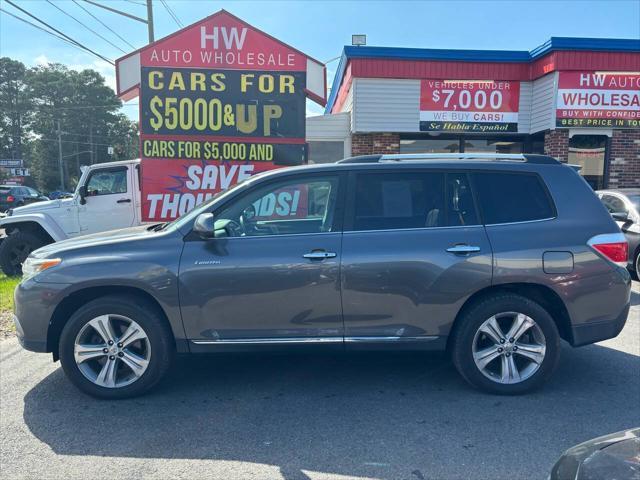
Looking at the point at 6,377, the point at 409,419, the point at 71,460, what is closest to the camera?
the point at 71,460

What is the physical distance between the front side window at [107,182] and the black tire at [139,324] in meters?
5.45

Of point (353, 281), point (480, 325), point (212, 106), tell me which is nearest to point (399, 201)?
point (353, 281)

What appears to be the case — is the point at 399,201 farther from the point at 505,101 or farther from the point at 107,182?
the point at 505,101

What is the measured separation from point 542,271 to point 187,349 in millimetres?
2760

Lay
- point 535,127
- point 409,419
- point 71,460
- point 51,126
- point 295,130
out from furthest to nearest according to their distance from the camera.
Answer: point 51,126 < point 535,127 < point 295,130 < point 409,419 < point 71,460

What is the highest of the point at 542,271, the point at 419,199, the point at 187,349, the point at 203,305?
the point at 419,199

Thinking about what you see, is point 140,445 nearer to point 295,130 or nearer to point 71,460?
point 71,460

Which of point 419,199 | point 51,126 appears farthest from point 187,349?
point 51,126

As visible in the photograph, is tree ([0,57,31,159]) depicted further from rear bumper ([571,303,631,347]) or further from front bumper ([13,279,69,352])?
rear bumper ([571,303,631,347])

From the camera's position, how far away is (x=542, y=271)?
384 cm

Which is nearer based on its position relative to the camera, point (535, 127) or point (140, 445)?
point (140, 445)

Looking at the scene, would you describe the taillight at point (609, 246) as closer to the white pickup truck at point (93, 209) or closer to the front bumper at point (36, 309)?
the front bumper at point (36, 309)

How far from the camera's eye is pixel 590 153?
1366 centimetres

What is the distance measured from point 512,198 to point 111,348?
10.9 feet
